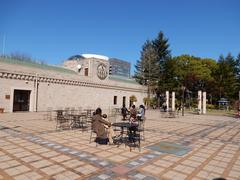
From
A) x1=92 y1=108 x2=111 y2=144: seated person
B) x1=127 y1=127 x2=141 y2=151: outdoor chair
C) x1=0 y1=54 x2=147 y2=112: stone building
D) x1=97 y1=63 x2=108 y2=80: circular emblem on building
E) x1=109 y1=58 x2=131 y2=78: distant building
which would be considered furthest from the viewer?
x1=109 y1=58 x2=131 y2=78: distant building

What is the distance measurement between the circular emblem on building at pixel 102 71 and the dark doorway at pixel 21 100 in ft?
36.5

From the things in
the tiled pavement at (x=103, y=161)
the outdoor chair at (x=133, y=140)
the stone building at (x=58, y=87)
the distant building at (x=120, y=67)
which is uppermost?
the distant building at (x=120, y=67)

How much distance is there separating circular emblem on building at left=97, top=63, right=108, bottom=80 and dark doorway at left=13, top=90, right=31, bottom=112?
1112cm

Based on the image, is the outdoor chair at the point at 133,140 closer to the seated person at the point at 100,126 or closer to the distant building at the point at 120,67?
the seated person at the point at 100,126

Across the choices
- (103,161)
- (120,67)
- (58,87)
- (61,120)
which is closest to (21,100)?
(58,87)

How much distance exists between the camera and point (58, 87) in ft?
72.7

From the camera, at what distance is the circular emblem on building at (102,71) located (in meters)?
28.7

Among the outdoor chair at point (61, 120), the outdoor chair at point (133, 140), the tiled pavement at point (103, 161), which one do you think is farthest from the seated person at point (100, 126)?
the outdoor chair at point (61, 120)

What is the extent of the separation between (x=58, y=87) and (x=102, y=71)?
8.75 metres

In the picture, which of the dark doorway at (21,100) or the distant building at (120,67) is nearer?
the dark doorway at (21,100)

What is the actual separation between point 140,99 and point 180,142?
28682mm

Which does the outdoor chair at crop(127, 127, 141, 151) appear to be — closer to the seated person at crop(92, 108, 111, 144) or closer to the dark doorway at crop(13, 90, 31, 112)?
the seated person at crop(92, 108, 111, 144)

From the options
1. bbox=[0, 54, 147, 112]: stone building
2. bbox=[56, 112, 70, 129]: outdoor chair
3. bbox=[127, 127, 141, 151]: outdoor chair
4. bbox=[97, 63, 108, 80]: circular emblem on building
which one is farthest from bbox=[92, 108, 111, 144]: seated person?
bbox=[97, 63, 108, 80]: circular emblem on building

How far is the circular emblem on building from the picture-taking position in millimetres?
28719
